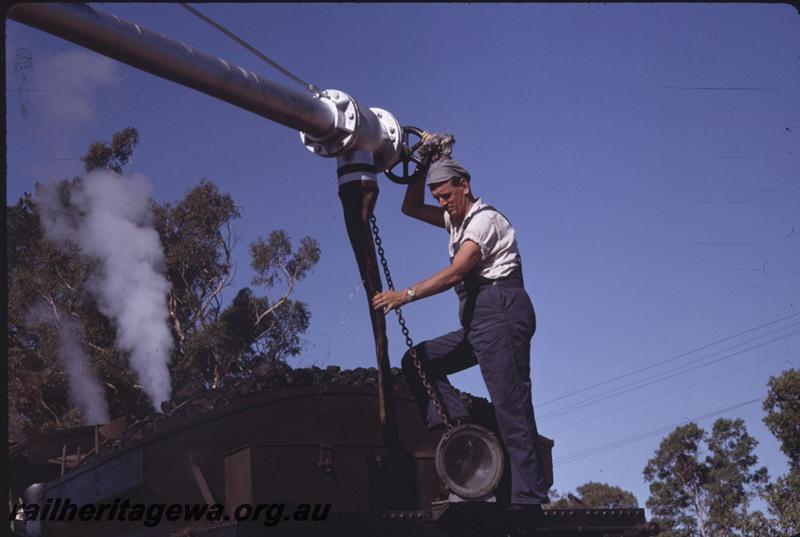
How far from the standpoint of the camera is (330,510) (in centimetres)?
533

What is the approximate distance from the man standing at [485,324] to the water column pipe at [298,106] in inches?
14.2

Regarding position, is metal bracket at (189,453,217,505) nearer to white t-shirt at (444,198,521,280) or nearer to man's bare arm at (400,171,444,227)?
white t-shirt at (444,198,521,280)

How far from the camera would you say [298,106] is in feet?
18.7

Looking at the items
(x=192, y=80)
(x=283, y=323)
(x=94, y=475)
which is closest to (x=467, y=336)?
(x=192, y=80)

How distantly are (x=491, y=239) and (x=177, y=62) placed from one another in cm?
199

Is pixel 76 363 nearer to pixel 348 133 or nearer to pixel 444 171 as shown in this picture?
pixel 348 133

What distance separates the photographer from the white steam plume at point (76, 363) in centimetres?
2638

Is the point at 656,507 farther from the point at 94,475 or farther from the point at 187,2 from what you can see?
the point at 187,2

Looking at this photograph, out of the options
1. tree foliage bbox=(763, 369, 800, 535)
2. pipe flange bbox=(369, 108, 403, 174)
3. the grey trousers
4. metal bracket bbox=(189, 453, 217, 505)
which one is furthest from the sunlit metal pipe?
tree foliage bbox=(763, 369, 800, 535)

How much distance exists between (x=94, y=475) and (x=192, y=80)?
2662 millimetres

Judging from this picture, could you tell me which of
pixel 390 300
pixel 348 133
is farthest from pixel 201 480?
pixel 348 133

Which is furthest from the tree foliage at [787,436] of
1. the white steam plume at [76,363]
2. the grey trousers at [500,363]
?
the white steam plume at [76,363]

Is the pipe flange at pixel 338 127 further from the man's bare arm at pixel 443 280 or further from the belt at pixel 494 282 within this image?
the belt at pixel 494 282

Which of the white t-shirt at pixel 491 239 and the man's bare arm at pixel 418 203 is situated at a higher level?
the man's bare arm at pixel 418 203
